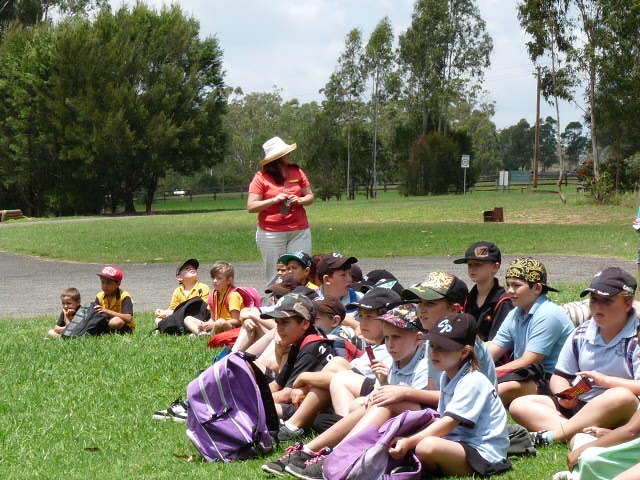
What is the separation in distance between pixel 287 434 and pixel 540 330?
183 centimetres

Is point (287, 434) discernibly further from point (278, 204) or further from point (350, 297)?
point (278, 204)

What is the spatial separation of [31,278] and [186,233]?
938 cm

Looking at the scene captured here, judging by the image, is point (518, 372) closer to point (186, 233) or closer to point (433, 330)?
point (433, 330)

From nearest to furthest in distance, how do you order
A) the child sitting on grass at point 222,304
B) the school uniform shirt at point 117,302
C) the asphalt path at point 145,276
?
the child sitting on grass at point 222,304 < the school uniform shirt at point 117,302 < the asphalt path at point 145,276

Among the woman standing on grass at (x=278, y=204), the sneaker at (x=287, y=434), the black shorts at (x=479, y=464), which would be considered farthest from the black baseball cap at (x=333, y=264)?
the black shorts at (x=479, y=464)

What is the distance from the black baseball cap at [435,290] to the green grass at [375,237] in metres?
→ 13.9

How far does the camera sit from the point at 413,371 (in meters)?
5.58

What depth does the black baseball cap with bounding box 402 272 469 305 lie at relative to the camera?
19.8 ft

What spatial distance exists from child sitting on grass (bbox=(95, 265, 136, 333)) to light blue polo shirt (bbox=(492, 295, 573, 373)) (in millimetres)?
5471

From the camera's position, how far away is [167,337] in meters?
10.3

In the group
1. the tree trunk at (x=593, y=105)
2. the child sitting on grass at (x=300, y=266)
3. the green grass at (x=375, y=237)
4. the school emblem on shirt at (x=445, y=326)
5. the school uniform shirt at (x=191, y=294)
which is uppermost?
the tree trunk at (x=593, y=105)

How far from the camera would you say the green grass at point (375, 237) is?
72.1ft

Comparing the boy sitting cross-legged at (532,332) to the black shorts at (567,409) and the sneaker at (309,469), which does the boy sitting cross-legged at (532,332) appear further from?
the sneaker at (309,469)

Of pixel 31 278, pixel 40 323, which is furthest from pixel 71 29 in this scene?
pixel 40 323
